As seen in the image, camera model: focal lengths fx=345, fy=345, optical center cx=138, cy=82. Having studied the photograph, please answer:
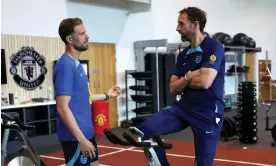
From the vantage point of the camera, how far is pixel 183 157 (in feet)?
17.5

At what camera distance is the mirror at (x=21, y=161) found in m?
3.63

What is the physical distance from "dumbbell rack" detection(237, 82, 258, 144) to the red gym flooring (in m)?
0.40

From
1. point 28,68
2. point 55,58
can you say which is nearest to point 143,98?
point 55,58

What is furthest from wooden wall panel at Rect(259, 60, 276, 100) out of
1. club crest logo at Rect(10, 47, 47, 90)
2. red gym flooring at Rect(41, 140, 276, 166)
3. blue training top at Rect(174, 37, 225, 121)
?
blue training top at Rect(174, 37, 225, 121)

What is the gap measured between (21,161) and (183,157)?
2.58 meters

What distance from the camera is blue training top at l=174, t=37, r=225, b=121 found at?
7.43 feet

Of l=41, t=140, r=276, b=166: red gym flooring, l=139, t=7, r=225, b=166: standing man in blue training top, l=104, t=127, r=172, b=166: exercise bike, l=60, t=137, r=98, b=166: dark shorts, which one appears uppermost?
l=139, t=7, r=225, b=166: standing man in blue training top

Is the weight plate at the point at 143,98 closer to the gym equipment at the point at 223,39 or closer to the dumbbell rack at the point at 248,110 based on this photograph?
the dumbbell rack at the point at 248,110

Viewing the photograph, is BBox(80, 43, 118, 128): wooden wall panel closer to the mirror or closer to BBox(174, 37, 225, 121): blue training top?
the mirror

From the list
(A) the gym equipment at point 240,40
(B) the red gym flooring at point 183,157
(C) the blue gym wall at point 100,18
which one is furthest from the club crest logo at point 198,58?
(A) the gym equipment at point 240,40

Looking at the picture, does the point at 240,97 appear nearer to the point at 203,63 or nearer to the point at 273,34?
the point at 203,63

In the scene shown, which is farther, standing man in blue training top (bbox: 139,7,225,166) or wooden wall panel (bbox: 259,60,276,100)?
wooden wall panel (bbox: 259,60,276,100)

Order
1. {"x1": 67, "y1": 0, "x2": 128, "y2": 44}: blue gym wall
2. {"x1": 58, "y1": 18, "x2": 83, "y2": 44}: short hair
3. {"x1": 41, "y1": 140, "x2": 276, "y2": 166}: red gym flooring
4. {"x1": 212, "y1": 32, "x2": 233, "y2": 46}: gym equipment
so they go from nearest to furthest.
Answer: {"x1": 58, "y1": 18, "x2": 83, "y2": 44}: short hair, {"x1": 41, "y1": 140, "x2": 276, "y2": 166}: red gym flooring, {"x1": 67, "y1": 0, "x2": 128, "y2": 44}: blue gym wall, {"x1": 212, "y1": 32, "x2": 233, "y2": 46}: gym equipment

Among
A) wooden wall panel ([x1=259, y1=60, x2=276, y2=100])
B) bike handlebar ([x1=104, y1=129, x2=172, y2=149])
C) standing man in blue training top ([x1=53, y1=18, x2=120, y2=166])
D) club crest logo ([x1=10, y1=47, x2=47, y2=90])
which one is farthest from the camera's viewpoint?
wooden wall panel ([x1=259, y1=60, x2=276, y2=100])
